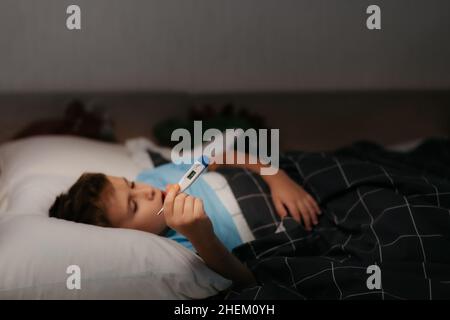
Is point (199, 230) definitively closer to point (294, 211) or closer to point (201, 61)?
point (294, 211)

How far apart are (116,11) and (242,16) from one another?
0.27 metres

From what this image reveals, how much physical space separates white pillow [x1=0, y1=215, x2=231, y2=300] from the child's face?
1.7 inches

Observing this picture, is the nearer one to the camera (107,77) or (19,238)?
(19,238)

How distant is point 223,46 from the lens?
3.47 ft

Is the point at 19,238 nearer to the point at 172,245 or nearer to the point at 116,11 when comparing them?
the point at 172,245

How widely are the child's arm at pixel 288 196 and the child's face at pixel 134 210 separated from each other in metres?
0.22

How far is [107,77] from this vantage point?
1.08 metres

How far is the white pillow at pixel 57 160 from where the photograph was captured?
1.04 m

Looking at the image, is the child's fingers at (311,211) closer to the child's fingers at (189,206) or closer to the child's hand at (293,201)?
the child's hand at (293,201)

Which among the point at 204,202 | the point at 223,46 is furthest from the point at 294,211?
the point at 223,46

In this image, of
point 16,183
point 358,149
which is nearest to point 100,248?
point 16,183

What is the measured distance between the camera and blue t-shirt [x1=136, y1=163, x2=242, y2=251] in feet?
2.98
